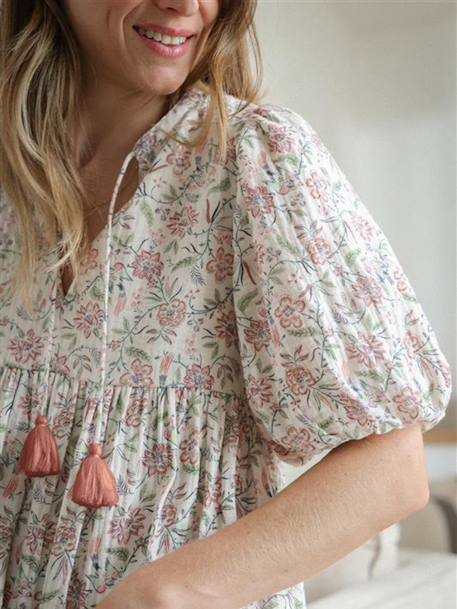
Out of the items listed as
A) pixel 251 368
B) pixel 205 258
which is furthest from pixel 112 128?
pixel 251 368

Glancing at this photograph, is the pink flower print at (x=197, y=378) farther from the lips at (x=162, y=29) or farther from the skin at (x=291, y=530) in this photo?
the lips at (x=162, y=29)

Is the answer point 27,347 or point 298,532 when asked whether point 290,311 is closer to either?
point 298,532

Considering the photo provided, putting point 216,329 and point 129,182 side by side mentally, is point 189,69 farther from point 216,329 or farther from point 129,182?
point 216,329

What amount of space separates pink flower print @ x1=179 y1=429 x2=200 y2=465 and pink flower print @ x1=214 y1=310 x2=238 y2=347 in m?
0.10

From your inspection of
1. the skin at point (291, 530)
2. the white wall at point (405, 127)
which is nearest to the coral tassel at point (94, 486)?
the skin at point (291, 530)

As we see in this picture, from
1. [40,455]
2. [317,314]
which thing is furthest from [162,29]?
[40,455]

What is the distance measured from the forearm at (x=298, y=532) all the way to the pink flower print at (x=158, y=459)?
5.0 inches

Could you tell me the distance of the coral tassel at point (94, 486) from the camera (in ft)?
3.14

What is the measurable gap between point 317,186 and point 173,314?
0.19m

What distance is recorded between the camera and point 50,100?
1160mm

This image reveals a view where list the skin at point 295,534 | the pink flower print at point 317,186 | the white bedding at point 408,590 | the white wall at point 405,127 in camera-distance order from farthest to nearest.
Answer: the white wall at point 405,127
the white bedding at point 408,590
the pink flower print at point 317,186
the skin at point 295,534

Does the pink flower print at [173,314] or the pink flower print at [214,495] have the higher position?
the pink flower print at [173,314]

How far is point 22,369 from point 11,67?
352 mm

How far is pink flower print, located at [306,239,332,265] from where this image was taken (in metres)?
0.93
